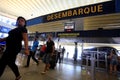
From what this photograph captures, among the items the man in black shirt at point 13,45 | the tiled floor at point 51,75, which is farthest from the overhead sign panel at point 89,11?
the man in black shirt at point 13,45

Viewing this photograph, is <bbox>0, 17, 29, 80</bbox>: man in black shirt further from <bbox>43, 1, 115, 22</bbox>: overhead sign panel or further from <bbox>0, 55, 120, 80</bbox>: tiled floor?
<bbox>43, 1, 115, 22</bbox>: overhead sign panel

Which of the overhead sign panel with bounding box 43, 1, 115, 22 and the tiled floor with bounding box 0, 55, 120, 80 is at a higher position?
the overhead sign panel with bounding box 43, 1, 115, 22

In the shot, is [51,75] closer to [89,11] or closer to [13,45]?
[13,45]

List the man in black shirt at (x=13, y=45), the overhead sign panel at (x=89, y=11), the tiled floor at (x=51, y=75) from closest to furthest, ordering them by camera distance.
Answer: the man in black shirt at (x=13, y=45)
the tiled floor at (x=51, y=75)
the overhead sign panel at (x=89, y=11)

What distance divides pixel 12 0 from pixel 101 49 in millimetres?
6973

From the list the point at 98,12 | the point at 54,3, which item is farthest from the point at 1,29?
the point at 98,12

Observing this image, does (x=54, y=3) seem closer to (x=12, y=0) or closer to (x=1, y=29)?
(x=12, y=0)

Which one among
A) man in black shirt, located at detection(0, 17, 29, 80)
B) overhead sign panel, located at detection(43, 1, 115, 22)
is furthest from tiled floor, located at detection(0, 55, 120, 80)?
overhead sign panel, located at detection(43, 1, 115, 22)

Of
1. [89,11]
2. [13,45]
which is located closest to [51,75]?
[13,45]

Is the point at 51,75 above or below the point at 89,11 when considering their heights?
below

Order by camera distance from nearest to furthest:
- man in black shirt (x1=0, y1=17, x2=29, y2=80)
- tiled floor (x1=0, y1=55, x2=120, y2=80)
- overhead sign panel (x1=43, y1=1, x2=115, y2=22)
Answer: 1. man in black shirt (x1=0, y1=17, x2=29, y2=80)
2. tiled floor (x1=0, y1=55, x2=120, y2=80)
3. overhead sign panel (x1=43, y1=1, x2=115, y2=22)

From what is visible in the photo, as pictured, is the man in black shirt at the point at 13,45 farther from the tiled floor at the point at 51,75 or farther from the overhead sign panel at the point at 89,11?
the overhead sign panel at the point at 89,11

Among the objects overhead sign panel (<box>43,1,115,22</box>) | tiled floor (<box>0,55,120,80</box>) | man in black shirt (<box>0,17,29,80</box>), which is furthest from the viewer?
overhead sign panel (<box>43,1,115,22</box>)

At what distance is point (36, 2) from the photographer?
8.60 metres
